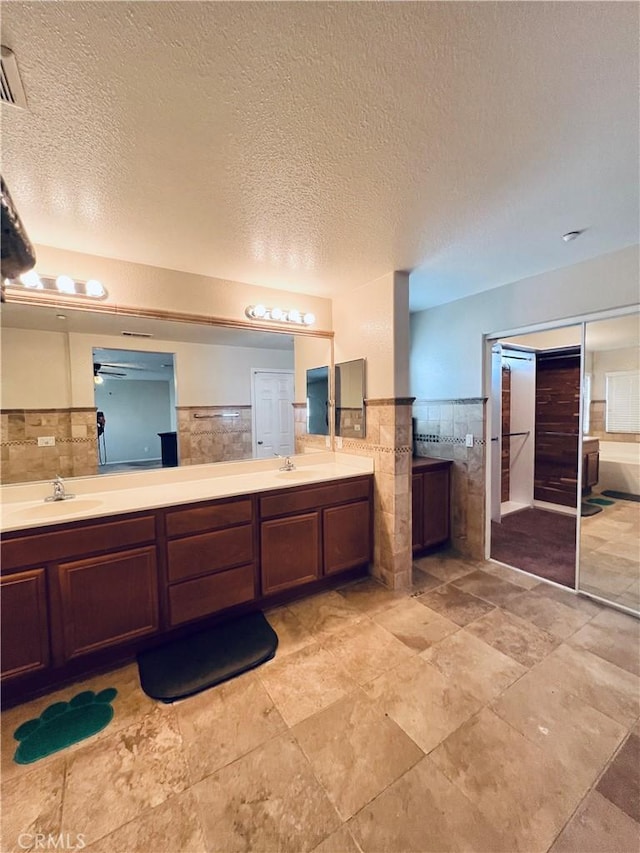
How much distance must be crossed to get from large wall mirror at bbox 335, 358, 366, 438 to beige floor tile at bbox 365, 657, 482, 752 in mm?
1683

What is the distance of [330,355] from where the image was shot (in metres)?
3.23

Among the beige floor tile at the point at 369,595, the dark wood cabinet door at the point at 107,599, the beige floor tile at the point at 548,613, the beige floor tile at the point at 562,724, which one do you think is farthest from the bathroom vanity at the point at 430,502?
the dark wood cabinet door at the point at 107,599

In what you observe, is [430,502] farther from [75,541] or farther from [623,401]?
[75,541]

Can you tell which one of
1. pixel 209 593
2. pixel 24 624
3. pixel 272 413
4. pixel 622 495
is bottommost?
pixel 209 593

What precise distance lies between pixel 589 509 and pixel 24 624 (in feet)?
12.0

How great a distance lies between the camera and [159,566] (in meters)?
2.03

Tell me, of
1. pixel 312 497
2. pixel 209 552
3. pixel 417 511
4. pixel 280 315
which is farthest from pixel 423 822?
pixel 280 315

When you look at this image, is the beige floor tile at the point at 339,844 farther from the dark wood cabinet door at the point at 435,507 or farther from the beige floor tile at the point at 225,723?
the dark wood cabinet door at the point at 435,507

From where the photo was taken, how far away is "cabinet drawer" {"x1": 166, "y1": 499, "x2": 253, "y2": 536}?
2.07m

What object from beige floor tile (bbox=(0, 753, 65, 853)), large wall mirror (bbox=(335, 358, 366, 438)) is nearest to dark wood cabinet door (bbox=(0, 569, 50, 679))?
beige floor tile (bbox=(0, 753, 65, 853))

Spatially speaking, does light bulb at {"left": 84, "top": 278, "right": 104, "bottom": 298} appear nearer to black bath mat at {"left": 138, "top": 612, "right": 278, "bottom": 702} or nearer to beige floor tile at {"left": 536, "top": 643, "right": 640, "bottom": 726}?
black bath mat at {"left": 138, "top": 612, "right": 278, "bottom": 702}

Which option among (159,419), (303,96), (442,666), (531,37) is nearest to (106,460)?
(159,419)

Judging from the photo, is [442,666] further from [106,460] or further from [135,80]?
[135,80]

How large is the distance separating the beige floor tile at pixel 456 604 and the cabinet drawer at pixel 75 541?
1.98 meters
